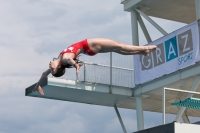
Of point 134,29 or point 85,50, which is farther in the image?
point 134,29

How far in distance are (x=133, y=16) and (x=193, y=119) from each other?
801cm

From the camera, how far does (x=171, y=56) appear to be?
90.3 ft

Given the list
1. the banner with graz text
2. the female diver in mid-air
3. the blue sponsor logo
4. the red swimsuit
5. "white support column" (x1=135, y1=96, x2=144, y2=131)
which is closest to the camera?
the female diver in mid-air

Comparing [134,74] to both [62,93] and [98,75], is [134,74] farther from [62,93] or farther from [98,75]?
[62,93]

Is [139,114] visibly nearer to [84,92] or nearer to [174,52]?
[84,92]

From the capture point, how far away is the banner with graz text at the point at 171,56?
26297 mm

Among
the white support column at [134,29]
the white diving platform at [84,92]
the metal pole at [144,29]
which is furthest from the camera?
the metal pole at [144,29]

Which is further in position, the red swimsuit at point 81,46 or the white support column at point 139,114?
the white support column at point 139,114

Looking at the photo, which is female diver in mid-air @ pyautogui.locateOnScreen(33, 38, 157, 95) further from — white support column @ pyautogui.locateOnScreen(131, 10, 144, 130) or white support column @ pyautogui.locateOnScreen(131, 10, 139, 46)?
white support column @ pyautogui.locateOnScreen(131, 10, 139, 46)

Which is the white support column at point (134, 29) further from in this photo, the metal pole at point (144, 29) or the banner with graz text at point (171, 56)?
the banner with graz text at point (171, 56)

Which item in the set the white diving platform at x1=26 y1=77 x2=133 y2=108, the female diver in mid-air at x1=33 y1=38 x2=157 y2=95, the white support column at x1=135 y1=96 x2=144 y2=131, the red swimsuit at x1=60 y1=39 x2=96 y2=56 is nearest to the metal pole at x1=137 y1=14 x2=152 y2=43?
the white diving platform at x1=26 y1=77 x2=133 y2=108

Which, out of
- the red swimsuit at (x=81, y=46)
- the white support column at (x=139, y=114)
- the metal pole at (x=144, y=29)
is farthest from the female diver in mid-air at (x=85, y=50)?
the metal pole at (x=144, y=29)

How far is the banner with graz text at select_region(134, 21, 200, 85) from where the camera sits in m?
26.3

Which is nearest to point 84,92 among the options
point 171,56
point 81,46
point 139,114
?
point 139,114
